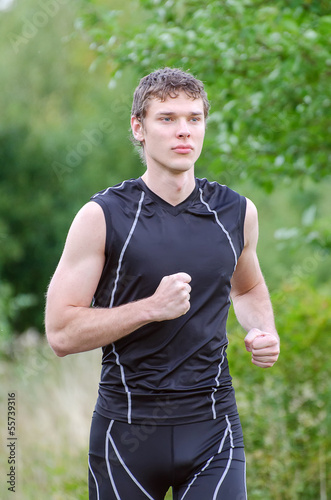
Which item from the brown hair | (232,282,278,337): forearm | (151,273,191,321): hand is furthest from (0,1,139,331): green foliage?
(151,273,191,321): hand

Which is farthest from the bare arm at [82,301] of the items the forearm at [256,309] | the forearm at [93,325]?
the forearm at [256,309]

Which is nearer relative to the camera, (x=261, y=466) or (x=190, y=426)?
(x=190, y=426)

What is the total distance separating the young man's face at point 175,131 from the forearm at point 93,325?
0.57 meters

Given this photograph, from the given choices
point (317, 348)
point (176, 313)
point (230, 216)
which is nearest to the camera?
point (176, 313)

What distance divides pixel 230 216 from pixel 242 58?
242cm

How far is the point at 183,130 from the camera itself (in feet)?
8.79

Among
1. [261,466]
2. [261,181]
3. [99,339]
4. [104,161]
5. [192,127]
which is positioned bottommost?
[261,466]

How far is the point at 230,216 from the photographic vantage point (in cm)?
284

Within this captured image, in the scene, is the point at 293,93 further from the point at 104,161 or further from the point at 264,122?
the point at 104,161

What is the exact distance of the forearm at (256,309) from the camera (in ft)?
9.89

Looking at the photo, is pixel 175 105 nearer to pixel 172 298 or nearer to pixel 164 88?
pixel 164 88

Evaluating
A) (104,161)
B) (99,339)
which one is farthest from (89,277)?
(104,161)

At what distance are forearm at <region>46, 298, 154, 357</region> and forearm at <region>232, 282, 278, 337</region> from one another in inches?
27.7

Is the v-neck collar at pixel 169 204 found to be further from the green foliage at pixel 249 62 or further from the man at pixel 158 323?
the green foliage at pixel 249 62
